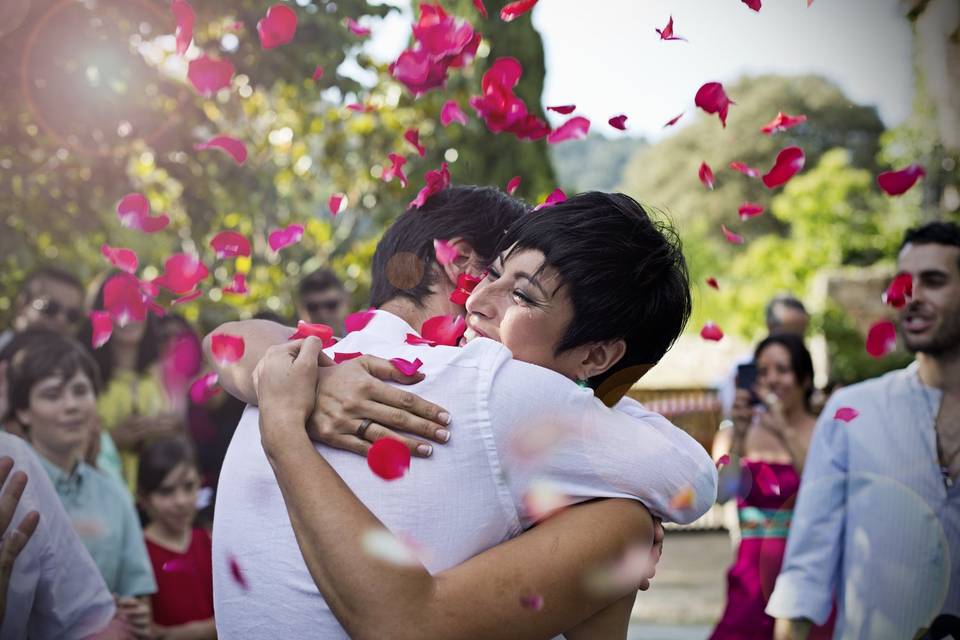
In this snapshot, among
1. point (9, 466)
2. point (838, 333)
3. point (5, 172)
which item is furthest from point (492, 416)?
point (838, 333)

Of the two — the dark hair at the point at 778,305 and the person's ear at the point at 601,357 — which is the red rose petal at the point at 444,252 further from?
the dark hair at the point at 778,305

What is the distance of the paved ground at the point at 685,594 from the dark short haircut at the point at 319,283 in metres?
3.68

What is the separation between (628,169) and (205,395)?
60012mm

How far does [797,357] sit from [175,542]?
3.30 m

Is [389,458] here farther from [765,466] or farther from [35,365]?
[765,466]

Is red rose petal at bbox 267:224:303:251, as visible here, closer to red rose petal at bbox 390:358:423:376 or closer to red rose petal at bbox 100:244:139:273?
red rose petal at bbox 100:244:139:273

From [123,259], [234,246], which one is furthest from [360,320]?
[123,259]

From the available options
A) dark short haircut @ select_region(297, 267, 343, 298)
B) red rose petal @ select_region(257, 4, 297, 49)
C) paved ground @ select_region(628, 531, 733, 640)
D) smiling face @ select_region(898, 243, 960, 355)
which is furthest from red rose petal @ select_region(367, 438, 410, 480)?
paved ground @ select_region(628, 531, 733, 640)

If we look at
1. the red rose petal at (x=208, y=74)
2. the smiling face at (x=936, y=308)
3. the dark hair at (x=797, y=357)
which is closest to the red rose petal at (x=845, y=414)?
the smiling face at (x=936, y=308)

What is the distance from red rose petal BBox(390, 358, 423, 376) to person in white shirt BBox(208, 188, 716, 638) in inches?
0.9

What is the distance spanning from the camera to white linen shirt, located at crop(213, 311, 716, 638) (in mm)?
1702

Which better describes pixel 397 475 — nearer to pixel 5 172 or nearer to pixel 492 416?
pixel 492 416

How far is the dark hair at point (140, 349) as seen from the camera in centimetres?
522

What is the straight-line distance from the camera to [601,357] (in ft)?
6.96
